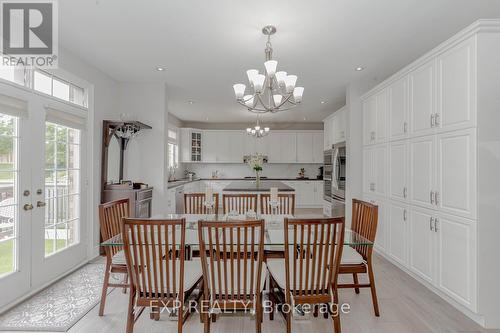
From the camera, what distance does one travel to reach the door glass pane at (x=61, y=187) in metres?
3.11

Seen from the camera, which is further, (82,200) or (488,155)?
(82,200)

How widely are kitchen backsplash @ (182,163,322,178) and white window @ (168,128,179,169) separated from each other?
38.3 inches

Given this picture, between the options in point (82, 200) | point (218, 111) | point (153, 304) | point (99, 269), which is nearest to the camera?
point (153, 304)

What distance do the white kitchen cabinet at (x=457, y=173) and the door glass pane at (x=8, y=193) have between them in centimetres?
400

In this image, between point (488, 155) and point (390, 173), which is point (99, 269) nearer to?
point (390, 173)

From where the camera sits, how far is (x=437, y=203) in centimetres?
271

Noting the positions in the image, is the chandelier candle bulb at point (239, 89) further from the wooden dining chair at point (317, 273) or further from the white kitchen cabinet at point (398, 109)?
the white kitchen cabinet at point (398, 109)

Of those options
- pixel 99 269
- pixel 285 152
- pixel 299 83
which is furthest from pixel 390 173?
pixel 285 152

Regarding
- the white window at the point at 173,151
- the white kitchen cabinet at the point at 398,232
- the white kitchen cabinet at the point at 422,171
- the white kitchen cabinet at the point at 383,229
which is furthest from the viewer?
the white window at the point at 173,151

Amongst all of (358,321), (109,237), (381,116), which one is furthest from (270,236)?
(381,116)

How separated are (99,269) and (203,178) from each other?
17.4ft

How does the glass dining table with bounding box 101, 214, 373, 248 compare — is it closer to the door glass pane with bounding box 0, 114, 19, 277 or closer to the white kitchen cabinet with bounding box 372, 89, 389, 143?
the door glass pane with bounding box 0, 114, 19, 277
